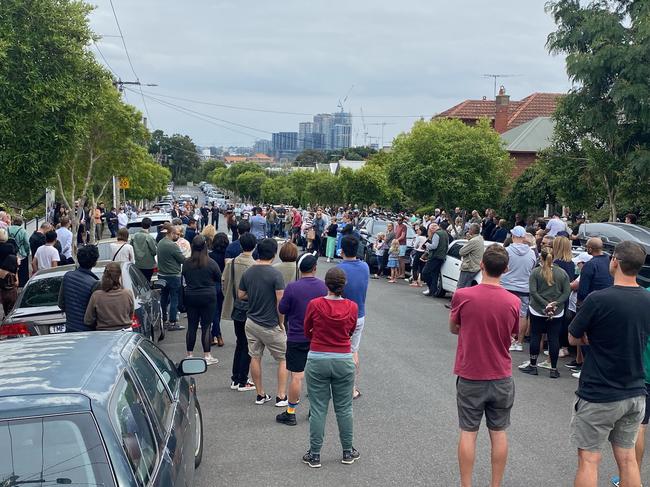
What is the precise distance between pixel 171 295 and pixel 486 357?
25.6 ft

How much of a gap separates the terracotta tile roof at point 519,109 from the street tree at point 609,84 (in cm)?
3172

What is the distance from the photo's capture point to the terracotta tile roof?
179ft

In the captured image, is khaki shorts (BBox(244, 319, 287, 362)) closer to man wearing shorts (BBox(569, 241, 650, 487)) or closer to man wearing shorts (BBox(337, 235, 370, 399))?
man wearing shorts (BBox(337, 235, 370, 399))

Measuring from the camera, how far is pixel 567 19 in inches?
744

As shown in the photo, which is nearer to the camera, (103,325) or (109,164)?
(103,325)

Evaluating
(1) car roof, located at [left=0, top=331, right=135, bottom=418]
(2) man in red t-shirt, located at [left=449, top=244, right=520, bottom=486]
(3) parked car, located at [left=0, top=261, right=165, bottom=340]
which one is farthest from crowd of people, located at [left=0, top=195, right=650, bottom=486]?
(1) car roof, located at [left=0, top=331, right=135, bottom=418]

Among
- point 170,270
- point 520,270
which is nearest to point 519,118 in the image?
point 520,270

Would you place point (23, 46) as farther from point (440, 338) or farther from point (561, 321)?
point (561, 321)

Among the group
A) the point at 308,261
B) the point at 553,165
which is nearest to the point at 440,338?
the point at 308,261

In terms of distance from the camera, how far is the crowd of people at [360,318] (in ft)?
16.6

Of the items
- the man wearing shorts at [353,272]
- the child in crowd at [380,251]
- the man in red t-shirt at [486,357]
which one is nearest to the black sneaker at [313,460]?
the man in red t-shirt at [486,357]

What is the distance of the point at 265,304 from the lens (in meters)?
7.63

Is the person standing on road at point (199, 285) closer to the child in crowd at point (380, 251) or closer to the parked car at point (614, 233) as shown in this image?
the parked car at point (614, 233)

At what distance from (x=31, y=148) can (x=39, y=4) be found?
247cm
